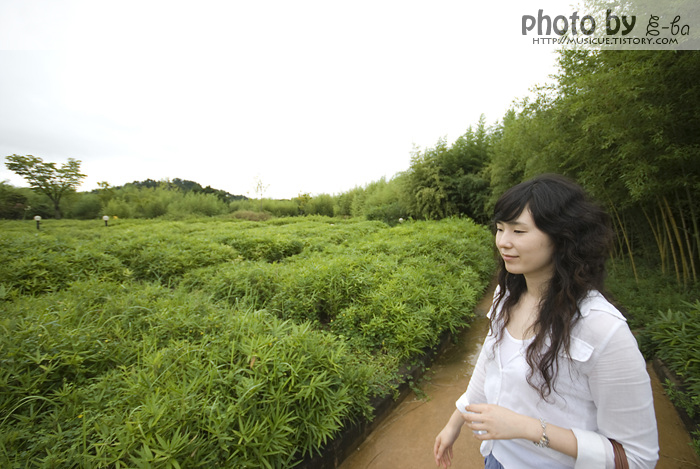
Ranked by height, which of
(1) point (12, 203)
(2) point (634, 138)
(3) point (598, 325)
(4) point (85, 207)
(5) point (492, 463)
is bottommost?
(5) point (492, 463)

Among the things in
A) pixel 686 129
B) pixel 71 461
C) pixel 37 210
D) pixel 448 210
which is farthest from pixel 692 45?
pixel 37 210

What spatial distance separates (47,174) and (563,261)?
37.3 ft

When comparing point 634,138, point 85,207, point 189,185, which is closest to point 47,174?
point 85,207

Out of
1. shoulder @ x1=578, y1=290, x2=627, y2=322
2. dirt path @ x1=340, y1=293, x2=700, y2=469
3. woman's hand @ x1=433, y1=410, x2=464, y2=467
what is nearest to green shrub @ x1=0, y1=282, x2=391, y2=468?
dirt path @ x1=340, y1=293, x2=700, y2=469

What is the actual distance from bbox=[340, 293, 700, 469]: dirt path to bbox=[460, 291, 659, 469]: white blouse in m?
0.94

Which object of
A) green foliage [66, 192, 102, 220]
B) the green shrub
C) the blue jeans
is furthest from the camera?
green foliage [66, 192, 102, 220]

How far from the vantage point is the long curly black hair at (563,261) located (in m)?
0.68

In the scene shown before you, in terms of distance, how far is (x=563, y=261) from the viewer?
0.73 m

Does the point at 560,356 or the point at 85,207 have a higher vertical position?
the point at 85,207

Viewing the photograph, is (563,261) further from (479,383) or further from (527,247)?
(479,383)

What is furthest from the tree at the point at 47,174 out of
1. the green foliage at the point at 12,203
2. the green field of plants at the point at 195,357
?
the green field of plants at the point at 195,357

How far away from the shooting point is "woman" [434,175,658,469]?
0.59 metres

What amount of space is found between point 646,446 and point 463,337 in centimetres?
239

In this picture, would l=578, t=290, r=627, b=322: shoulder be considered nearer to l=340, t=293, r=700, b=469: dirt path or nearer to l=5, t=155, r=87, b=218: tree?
l=340, t=293, r=700, b=469: dirt path
